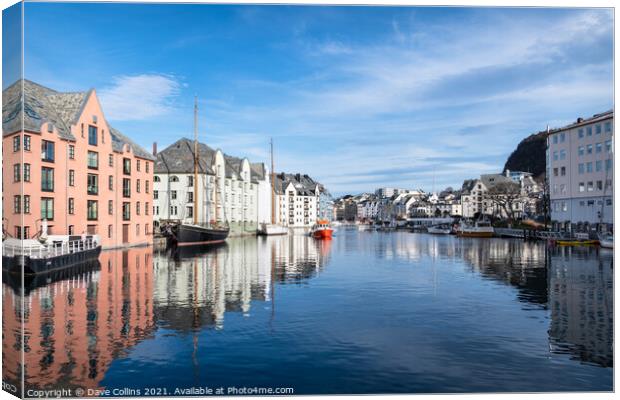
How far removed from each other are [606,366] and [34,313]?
18.5 metres

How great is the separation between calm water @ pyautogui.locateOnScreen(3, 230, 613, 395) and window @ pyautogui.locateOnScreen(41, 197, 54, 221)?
2.30 m

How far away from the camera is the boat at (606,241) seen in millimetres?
49828

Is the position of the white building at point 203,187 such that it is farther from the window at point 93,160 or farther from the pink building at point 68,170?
the window at point 93,160

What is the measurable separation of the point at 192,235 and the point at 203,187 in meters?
15.7

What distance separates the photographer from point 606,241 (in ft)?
168

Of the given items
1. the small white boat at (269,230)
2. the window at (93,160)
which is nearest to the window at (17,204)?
the window at (93,160)

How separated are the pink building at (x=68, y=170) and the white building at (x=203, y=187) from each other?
26.0 metres

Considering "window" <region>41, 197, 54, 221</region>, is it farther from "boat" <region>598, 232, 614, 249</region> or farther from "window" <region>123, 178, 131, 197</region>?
"boat" <region>598, 232, 614, 249</region>

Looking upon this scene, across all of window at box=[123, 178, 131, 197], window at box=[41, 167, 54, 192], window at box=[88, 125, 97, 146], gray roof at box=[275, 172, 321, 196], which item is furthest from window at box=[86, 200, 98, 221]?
gray roof at box=[275, 172, 321, 196]

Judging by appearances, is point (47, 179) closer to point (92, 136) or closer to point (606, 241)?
point (92, 136)

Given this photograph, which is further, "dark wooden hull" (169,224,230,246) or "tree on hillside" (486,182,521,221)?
"tree on hillside" (486,182,521,221)

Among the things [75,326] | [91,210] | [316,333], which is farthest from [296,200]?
[316,333]

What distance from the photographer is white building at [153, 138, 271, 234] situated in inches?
2889

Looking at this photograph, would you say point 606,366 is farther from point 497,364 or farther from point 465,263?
point 465,263
